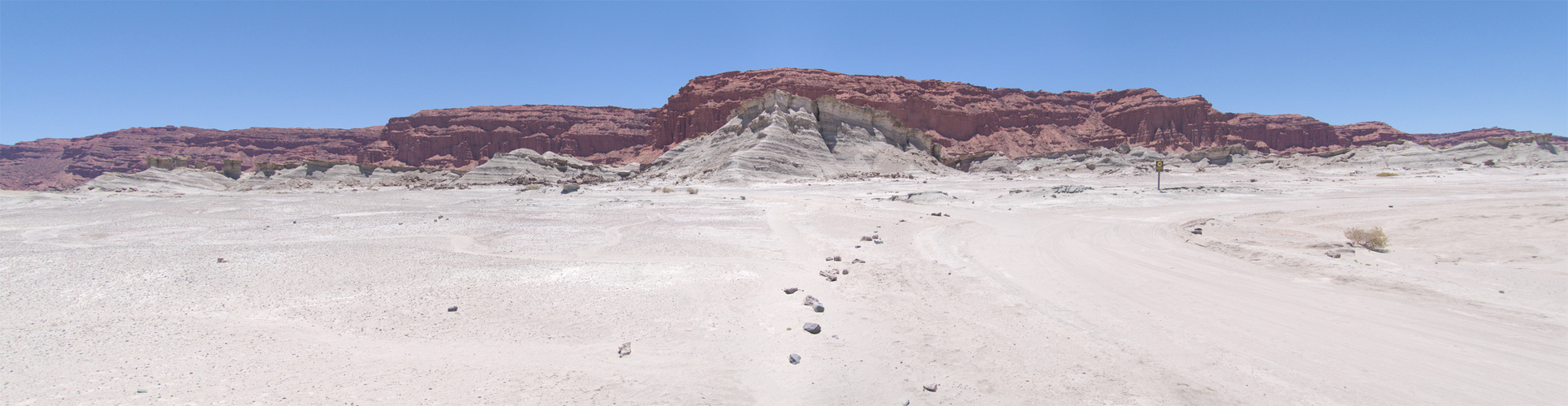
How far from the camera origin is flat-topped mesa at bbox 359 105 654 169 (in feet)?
308

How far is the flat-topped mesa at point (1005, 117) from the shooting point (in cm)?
8488

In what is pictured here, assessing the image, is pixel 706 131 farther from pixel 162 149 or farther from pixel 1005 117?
pixel 162 149

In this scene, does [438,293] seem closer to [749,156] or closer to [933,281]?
[933,281]

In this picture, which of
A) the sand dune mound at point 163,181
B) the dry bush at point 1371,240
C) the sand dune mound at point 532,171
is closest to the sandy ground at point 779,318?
the dry bush at point 1371,240

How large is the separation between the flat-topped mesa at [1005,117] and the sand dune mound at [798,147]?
32.2 metres

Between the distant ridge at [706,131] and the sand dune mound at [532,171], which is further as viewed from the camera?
the distant ridge at [706,131]

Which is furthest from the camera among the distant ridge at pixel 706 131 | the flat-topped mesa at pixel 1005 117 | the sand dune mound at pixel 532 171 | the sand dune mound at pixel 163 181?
the distant ridge at pixel 706 131

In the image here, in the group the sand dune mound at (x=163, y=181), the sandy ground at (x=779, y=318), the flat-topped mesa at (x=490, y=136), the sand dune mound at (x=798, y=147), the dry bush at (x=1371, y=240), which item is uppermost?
the flat-topped mesa at (x=490, y=136)

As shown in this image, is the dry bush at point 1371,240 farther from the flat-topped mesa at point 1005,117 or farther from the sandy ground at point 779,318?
the flat-topped mesa at point 1005,117

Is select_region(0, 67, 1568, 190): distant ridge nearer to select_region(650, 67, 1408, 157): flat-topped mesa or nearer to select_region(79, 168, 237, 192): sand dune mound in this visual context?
select_region(650, 67, 1408, 157): flat-topped mesa

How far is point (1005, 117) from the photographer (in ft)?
305

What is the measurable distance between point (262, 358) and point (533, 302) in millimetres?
1893

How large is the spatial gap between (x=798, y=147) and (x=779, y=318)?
37.0 m

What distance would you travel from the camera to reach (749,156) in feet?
121
